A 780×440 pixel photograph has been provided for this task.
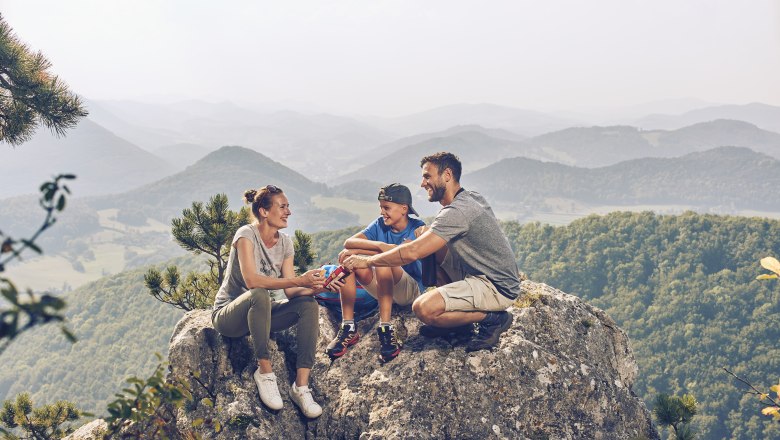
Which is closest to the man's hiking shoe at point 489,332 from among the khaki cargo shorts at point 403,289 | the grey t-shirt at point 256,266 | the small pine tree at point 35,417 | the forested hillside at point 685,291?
the khaki cargo shorts at point 403,289

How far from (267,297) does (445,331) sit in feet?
7.42

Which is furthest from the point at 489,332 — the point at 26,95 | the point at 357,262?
the point at 26,95

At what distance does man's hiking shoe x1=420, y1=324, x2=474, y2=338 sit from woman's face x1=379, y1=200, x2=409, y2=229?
59.8 inches

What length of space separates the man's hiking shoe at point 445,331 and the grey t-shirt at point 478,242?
65cm

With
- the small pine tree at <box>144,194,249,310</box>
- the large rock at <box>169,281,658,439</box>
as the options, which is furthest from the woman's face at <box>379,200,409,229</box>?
the small pine tree at <box>144,194,249,310</box>

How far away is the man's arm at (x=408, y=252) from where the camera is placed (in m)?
6.09

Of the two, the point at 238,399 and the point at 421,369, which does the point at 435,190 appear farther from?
the point at 238,399

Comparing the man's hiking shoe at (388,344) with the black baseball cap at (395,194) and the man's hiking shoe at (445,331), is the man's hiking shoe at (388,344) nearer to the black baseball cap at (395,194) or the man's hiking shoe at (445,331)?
the man's hiking shoe at (445,331)

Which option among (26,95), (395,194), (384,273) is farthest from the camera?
(26,95)

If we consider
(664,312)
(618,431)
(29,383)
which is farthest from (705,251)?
(29,383)

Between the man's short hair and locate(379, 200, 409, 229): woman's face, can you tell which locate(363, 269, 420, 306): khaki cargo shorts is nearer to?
locate(379, 200, 409, 229): woman's face

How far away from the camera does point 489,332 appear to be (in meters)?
6.54

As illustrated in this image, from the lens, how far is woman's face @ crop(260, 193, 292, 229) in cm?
666

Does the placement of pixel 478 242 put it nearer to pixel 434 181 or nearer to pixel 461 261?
pixel 461 261
